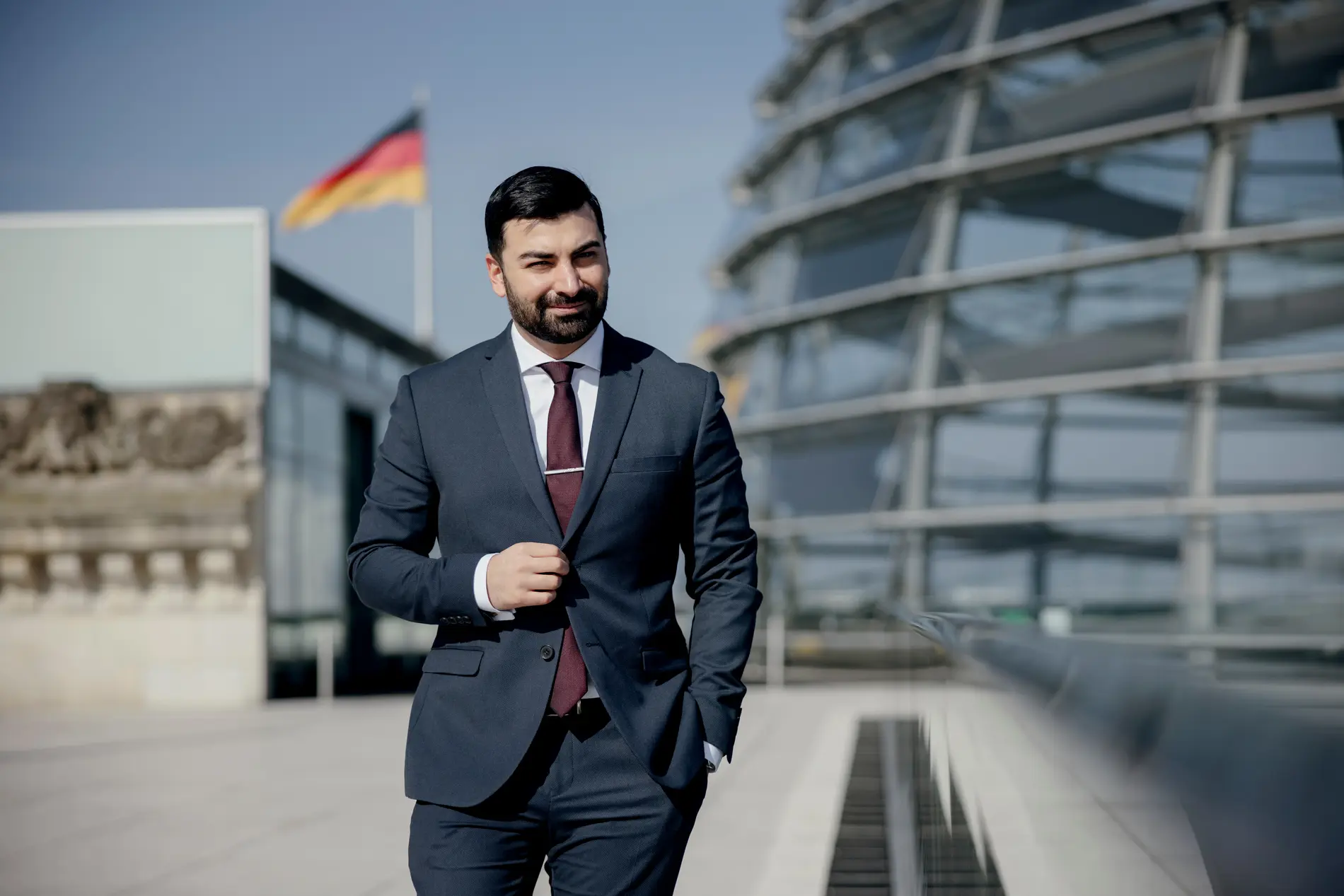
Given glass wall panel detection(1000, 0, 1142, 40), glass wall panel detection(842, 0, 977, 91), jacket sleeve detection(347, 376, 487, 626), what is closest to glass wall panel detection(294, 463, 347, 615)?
glass wall panel detection(842, 0, 977, 91)

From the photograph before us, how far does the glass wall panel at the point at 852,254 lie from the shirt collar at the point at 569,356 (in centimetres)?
2179

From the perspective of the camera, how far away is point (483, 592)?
8.26ft

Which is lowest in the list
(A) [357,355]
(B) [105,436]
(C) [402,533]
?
(C) [402,533]

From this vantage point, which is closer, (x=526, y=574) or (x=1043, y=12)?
(x=526, y=574)

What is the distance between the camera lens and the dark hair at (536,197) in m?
2.59

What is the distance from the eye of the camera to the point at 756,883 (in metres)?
6.45

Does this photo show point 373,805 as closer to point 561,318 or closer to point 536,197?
point 561,318

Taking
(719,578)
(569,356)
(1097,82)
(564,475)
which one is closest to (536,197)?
(569,356)

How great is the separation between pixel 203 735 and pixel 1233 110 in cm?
1559

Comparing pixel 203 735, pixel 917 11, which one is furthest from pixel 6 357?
pixel 917 11

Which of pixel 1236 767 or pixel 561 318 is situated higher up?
pixel 561 318

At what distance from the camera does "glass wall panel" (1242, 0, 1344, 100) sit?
879 inches

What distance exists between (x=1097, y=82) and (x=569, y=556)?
889 inches

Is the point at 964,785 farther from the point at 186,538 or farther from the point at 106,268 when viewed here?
the point at 106,268
